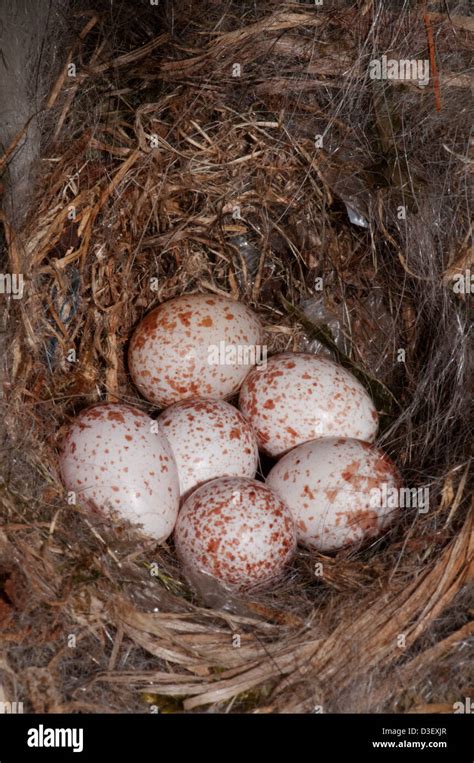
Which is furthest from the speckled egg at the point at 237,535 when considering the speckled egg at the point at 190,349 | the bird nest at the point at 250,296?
the speckled egg at the point at 190,349

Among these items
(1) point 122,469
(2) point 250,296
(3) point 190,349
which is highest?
(2) point 250,296

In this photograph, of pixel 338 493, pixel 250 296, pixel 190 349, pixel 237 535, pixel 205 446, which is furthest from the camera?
pixel 250 296

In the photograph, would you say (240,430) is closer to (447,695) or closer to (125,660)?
(125,660)

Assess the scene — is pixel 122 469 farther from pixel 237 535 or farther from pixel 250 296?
pixel 250 296

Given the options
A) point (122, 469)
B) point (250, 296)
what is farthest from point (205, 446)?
point (250, 296)

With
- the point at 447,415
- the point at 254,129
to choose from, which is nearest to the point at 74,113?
the point at 254,129

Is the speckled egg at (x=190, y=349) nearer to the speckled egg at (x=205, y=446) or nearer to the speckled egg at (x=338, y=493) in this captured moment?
the speckled egg at (x=205, y=446)
